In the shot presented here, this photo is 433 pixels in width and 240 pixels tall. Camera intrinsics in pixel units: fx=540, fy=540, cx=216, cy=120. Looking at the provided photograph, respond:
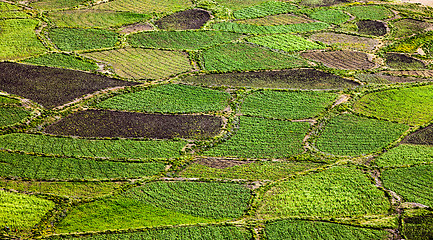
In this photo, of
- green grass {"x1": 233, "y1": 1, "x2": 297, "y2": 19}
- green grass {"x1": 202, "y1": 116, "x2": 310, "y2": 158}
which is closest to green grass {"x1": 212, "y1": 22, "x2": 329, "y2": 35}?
green grass {"x1": 233, "y1": 1, "x2": 297, "y2": 19}

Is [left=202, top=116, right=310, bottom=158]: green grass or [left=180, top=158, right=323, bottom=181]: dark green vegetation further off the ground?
[left=202, top=116, right=310, bottom=158]: green grass

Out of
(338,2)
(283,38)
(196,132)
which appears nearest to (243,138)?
(196,132)

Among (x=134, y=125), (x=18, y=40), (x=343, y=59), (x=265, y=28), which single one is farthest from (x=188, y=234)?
(x=265, y=28)

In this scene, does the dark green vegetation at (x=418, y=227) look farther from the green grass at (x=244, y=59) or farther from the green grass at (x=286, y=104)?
the green grass at (x=244, y=59)

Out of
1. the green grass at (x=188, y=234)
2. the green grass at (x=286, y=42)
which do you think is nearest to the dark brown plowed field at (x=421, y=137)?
the green grass at (x=188, y=234)

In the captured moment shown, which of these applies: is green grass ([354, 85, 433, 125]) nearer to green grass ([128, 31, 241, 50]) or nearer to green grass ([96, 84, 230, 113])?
green grass ([96, 84, 230, 113])

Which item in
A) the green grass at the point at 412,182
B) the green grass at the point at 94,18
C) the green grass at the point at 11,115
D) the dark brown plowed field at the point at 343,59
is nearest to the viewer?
the green grass at the point at 412,182

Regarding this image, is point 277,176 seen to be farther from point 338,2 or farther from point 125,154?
point 338,2

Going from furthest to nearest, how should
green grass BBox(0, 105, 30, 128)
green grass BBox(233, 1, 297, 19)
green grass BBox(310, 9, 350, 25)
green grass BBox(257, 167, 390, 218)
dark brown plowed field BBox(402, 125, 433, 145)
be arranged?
green grass BBox(233, 1, 297, 19)
green grass BBox(310, 9, 350, 25)
dark brown plowed field BBox(402, 125, 433, 145)
green grass BBox(0, 105, 30, 128)
green grass BBox(257, 167, 390, 218)
